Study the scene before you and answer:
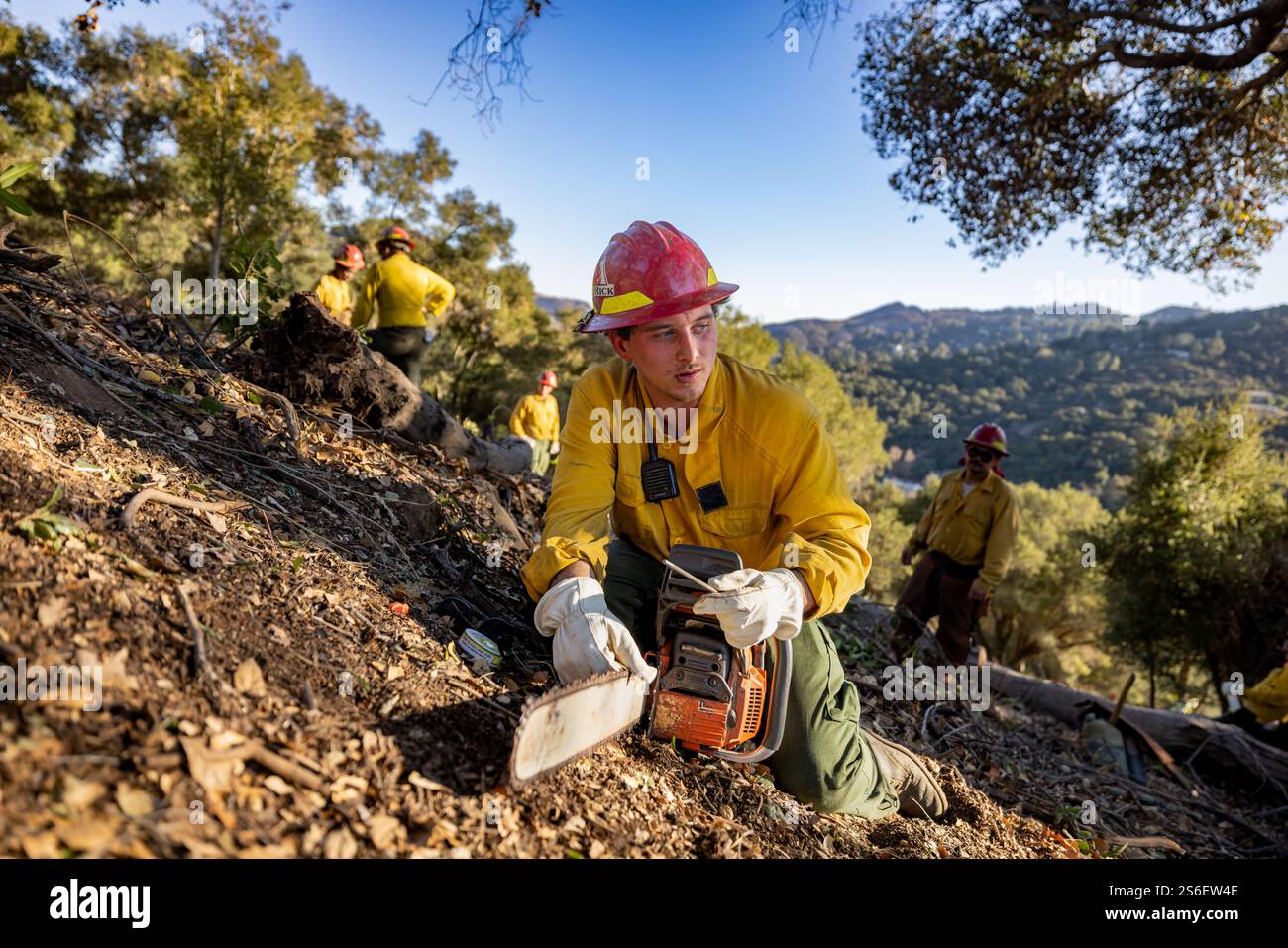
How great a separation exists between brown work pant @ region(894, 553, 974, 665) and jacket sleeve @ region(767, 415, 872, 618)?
4.24 m

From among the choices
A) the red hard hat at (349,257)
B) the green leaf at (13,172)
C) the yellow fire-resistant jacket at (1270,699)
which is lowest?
the yellow fire-resistant jacket at (1270,699)

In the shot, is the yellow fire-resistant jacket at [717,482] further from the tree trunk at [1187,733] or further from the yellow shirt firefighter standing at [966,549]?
the tree trunk at [1187,733]

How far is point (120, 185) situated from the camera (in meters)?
18.5

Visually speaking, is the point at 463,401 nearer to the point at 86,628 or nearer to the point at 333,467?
the point at 333,467

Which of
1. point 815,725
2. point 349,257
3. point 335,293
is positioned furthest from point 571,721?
point 349,257

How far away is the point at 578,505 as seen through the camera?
2.70 m

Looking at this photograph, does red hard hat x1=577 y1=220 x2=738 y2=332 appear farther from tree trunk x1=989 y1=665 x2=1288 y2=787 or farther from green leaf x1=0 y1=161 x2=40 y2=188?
tree trunk x1=989 y1=665 x2=1288 y2=787

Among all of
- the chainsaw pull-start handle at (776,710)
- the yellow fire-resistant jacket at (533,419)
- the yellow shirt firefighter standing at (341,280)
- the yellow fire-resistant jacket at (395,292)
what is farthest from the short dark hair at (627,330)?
the yellow fire-resistant jacket at (533,419)

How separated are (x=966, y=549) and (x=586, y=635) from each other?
18.8 ft

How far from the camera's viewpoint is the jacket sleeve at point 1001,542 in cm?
654

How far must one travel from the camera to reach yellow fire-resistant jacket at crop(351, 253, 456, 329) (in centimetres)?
738

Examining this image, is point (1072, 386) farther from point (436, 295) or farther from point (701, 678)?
point (701, 678)

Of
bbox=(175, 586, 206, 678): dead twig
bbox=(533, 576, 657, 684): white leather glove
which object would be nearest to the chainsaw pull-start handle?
bbox=(533, 576, 657, 684): white leather glove

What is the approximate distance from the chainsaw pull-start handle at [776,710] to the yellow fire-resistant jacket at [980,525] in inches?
189
